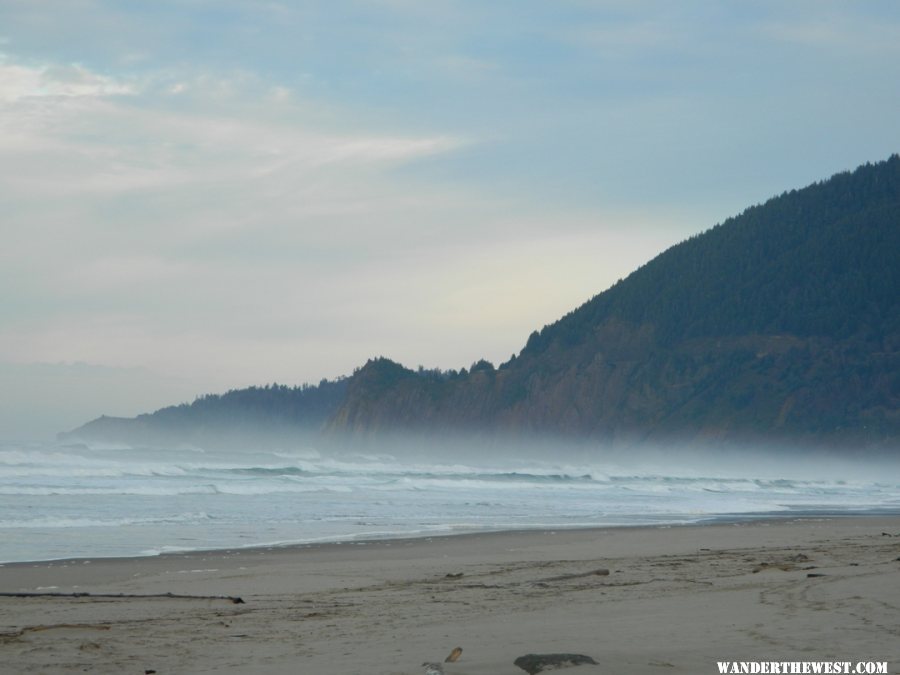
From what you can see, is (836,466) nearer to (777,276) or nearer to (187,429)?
(777,276)

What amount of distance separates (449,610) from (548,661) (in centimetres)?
266

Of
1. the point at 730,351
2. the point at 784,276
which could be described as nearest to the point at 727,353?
the point at 730,351

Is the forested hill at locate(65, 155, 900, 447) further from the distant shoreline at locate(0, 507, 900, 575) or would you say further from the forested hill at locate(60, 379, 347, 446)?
the distant shoreline at locate(0, 507, 900, 575)

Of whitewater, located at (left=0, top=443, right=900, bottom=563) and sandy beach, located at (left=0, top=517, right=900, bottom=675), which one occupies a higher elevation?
sandy beach, located at (left=0, top=517, right=900, bottom=675)

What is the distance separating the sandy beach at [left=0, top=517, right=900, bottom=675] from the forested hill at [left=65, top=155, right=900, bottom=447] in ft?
270

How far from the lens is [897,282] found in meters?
98.0

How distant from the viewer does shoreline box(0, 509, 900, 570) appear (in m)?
12.9

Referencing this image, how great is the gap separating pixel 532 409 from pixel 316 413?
224 feet

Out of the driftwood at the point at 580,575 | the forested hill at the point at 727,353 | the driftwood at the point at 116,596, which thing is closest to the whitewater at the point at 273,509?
the driftwood at the point at 116,596

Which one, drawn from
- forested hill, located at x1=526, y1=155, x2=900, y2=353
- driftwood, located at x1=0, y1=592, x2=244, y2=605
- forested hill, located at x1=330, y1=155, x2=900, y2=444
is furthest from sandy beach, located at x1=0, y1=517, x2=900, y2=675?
forested hill, located at x1=526, y1=155, x2=900, y2=353

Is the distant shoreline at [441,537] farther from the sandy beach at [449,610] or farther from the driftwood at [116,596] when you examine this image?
the driftwood at [116,596]

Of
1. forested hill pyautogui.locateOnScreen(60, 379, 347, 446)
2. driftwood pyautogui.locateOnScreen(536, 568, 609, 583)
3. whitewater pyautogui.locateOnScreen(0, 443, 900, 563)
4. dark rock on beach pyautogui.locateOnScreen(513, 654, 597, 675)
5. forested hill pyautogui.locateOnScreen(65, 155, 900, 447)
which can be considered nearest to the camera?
dark rock on beach pyautogui.locateOnScreen(513, 654, 597, 675)

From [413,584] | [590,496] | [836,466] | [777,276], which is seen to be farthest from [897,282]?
[413,584]

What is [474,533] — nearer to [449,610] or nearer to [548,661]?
[449,610]
